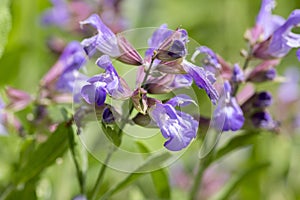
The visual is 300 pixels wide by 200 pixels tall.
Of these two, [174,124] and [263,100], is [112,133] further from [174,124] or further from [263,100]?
[263,100]

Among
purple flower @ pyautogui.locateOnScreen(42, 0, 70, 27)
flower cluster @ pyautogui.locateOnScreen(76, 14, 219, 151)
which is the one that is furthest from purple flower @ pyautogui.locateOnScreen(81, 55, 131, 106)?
purple flower @ pyautogui.locateOnScreen(42, 0, 70, 27)

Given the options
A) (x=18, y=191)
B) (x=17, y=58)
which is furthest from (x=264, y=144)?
(x=18, y=191)

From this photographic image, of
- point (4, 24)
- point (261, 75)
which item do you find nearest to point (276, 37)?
point (261, 75)

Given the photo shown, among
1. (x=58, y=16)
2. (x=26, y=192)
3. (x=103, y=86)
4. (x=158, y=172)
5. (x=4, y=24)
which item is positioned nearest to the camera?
(x=103, y=86)

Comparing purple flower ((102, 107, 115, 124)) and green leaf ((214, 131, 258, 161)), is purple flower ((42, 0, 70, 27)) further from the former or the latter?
purple flower ((102, 107, 115, 124))

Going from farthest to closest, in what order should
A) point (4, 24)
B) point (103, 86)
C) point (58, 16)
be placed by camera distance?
1. point (58, 16)
2. point (4, 24)
3. point (103, 86)

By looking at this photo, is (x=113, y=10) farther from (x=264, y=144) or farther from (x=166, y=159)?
(x=166, y=159)

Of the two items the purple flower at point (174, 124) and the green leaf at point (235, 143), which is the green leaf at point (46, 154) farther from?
the green leaf at point (235, 143)

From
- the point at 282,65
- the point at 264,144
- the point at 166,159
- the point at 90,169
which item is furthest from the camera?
the point at 282,65
